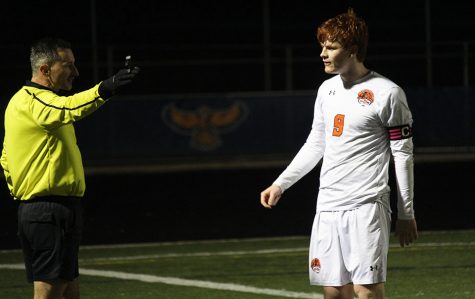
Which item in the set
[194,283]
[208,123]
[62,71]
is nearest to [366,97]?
[62,71]

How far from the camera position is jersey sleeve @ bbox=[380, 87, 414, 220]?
534cm

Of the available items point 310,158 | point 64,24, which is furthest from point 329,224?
point 64,24

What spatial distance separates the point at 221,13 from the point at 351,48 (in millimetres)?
30946

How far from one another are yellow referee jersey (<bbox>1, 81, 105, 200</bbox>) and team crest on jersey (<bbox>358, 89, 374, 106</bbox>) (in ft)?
5.41

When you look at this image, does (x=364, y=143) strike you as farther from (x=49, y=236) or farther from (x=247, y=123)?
(x=247, y=123)

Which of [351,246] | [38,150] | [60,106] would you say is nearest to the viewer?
[351,246]

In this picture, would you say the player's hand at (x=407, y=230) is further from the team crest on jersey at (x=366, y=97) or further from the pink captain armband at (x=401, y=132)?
the team crest on jersey at (x=366, y=97)

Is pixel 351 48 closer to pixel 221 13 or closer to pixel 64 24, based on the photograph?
pixel 64 24

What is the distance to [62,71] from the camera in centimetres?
617

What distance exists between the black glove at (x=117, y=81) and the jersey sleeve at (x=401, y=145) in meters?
1.33

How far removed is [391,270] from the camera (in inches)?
379

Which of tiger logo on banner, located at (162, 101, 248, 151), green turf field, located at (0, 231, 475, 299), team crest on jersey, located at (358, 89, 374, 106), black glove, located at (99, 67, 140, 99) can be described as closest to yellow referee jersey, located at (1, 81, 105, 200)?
black glove, located at (99, 67, 140, 99)

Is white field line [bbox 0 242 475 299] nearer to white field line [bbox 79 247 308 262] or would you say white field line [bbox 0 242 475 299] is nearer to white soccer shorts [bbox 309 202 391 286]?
white field line [bbox 79 247 308 262]

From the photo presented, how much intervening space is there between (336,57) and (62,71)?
163 cm
